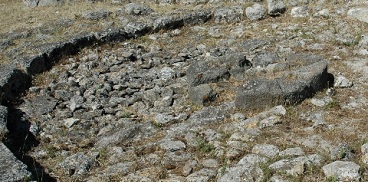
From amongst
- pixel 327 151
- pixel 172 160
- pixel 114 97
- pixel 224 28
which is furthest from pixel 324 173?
pixel 224 28

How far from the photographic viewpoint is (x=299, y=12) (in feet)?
39.1

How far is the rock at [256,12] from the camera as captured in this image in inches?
479

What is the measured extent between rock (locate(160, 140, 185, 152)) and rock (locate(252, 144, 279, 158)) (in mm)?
952

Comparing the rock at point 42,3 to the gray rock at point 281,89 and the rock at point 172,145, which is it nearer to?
the gray rock at point 281,89

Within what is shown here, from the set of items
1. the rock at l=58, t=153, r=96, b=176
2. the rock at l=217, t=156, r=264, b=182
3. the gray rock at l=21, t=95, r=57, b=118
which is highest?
the rock at l=217, t=156, r=264, b=182

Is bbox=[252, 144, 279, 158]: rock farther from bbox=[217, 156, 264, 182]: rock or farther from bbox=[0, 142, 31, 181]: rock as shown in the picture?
bbox=[0, 142, 31, 181]: rock

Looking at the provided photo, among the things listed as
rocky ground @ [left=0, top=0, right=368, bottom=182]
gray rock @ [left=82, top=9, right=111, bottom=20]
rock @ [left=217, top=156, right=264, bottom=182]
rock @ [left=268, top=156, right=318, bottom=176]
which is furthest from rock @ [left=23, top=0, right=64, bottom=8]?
rock @ [left=268, top=156, right=318, bottom=176]

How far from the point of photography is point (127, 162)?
6.71 meters

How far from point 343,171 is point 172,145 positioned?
2226 millimetres

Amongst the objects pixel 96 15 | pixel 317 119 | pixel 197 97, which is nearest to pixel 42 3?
pixel 96 15

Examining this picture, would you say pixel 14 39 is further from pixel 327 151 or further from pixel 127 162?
pixel 327 151

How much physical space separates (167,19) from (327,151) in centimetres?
666

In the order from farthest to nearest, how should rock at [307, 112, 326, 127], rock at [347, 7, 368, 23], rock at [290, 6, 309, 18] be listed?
rock at [290, 6, 309, 18], rock at [347, 7, 368, 23], rock at [307, 112, 326, 127]

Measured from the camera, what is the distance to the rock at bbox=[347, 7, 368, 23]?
10969 millimetres
